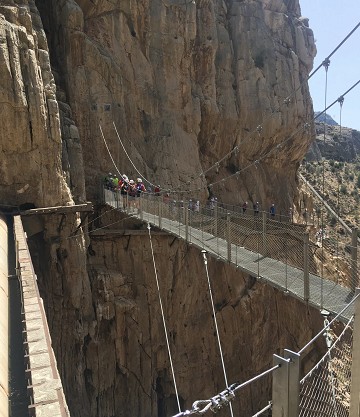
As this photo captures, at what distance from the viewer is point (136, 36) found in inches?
→ 522

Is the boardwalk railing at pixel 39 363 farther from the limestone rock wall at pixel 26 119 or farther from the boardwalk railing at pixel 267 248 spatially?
the limestone rock wall at pixel 26 119

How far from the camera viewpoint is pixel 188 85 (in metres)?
14.3

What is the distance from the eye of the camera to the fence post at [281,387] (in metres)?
1.93

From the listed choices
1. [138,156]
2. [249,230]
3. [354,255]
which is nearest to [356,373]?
[354,255]

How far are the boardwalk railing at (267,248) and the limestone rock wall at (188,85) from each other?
3.07 metres

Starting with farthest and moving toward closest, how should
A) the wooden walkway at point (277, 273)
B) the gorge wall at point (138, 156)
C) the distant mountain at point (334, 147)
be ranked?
the distant mountain at point (334, 147) < the gorge wall at point (138, 156) < the wooden walkway at point (277, 273)

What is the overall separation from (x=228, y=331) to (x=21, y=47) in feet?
32.7

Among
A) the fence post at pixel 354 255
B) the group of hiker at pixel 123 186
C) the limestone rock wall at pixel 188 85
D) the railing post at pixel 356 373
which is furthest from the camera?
the limestone rock wall at pixel 188 85

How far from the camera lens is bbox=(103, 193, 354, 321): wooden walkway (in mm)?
4938

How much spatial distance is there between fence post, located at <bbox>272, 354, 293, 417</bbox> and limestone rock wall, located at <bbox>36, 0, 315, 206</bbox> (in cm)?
977

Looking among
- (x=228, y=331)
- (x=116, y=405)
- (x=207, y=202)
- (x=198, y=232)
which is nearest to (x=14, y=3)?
(x=198, y=232)

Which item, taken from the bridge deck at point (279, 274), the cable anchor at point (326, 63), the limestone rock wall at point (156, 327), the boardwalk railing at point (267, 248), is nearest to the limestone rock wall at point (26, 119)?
the limestone rock wall at point (156, 327)

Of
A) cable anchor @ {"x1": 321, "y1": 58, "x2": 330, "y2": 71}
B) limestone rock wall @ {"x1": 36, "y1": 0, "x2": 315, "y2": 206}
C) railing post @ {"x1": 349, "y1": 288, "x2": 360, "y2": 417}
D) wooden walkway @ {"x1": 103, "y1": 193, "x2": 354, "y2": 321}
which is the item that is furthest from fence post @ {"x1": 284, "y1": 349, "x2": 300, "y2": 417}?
limestone rock wall @ {"x1": 36, "y1": 0, "x2": 315, "y2": 206}

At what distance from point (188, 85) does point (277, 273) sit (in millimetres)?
9948
